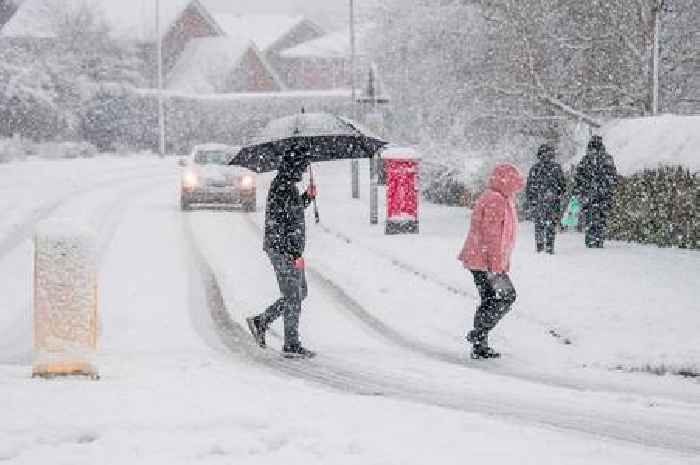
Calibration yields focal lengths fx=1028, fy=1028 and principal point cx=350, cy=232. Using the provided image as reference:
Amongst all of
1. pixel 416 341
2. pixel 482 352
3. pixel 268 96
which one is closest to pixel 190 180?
pixel 416 341

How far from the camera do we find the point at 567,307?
1130 cm

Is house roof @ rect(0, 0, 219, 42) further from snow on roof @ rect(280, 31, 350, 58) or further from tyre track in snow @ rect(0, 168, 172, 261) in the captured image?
tyre track in snow @ rect(0, 168, 172, 261)

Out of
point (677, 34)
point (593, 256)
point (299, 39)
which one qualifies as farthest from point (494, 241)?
point (299, 39)

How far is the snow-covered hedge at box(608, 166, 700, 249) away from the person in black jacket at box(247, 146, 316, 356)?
7920 millimetres

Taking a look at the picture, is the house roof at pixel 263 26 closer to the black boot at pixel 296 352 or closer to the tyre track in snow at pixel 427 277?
the tyre track in snow at pixel 427 277

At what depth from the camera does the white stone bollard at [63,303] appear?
742 centimetres

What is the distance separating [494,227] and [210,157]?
16786 mm

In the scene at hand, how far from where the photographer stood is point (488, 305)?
29.9 ft

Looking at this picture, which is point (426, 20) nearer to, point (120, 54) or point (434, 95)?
point (434, 95)

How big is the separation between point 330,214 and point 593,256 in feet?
28.1

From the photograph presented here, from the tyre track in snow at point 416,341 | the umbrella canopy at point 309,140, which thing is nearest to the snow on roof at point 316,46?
the tyre track in snow at point 416,341

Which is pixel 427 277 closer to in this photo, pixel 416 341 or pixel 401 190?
pixel 416 341

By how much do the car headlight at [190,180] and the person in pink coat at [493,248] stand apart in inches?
613

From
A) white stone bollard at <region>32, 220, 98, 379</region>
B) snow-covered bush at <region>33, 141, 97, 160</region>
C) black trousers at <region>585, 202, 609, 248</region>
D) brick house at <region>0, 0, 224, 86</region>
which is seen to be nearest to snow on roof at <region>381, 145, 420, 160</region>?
black trousers at <region>585, 202, 609, 248</region>
